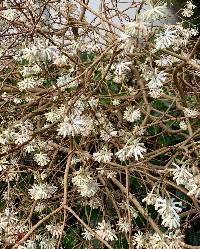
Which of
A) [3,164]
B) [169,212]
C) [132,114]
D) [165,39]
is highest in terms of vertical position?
[165,39]

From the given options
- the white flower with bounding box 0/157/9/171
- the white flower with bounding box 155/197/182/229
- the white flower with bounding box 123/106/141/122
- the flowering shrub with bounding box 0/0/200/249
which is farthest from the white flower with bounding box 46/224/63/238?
the white flower with bounding box 155/197/182/229

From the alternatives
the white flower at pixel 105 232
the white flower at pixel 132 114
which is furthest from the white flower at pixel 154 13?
the white flower at pixel 132 114

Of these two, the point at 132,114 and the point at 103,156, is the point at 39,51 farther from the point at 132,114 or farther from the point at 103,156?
the point at 132,114

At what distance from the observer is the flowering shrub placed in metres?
2.10

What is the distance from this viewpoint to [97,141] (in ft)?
9.87

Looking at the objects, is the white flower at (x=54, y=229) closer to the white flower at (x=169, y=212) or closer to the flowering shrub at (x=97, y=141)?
the flowering shrub at (x=97, y=141)

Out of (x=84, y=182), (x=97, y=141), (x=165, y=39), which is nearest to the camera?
(x=165, y=39)

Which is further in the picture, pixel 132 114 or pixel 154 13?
pixel 132 114

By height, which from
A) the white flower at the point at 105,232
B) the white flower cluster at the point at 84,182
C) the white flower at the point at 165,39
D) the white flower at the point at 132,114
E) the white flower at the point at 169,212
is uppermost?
the white flower at the point at 165,39

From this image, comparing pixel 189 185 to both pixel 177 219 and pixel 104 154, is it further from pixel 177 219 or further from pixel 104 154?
pixel 104 154

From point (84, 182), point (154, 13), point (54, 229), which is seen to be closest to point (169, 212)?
point (84, 182)

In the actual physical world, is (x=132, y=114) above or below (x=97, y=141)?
above

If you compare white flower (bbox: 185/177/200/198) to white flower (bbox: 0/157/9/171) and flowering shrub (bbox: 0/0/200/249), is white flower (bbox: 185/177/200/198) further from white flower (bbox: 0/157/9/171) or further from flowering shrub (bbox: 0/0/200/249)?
white flower (bbox: 0/157/9/171)

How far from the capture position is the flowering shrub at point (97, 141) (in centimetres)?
210
